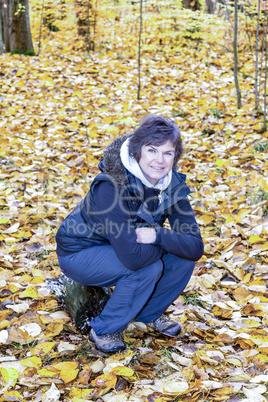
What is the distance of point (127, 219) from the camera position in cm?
208

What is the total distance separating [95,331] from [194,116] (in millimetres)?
4784

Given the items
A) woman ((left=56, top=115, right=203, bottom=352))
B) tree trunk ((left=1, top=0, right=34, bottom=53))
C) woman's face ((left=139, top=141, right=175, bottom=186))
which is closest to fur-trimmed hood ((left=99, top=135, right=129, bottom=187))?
woman ((left=56, top=115, right=203, bottom=352))

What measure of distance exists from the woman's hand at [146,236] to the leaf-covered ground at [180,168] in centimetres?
62

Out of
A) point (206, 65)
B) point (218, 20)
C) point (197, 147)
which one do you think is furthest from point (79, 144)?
point (218, 20)

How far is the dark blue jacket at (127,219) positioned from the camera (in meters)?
2.06

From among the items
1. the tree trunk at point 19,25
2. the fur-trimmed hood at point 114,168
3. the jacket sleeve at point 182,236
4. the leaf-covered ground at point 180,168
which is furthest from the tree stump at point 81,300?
the tree trunk at point 19,25

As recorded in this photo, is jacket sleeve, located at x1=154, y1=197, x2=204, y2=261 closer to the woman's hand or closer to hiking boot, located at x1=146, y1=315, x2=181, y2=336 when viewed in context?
the woman's hand

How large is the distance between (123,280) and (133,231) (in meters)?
0.27

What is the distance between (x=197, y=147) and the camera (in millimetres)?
5520

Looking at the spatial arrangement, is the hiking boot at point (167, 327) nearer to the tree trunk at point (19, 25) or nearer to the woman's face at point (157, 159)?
the woman's face at point (157, 159)

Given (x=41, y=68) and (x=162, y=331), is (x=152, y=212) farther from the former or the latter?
(x=41, y=68)

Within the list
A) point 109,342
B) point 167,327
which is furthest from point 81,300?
point 167,327

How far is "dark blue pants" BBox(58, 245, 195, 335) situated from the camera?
213 centimetres

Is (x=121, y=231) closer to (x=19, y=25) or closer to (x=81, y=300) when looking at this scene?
(x=81, y=300)
